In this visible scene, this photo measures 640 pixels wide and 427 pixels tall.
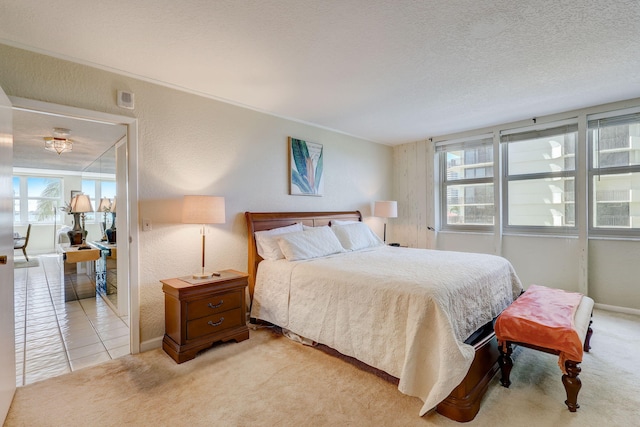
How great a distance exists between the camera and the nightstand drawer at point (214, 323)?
254cm

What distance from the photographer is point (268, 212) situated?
3635 millimetres

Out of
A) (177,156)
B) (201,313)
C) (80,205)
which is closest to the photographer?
(201,313)

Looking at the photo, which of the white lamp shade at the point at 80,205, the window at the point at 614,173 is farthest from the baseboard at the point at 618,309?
the white lamp shade at the point at 80,205

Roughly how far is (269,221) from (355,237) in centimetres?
114

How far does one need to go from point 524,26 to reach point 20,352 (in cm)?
479

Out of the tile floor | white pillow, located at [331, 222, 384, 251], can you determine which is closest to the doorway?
the tile floor

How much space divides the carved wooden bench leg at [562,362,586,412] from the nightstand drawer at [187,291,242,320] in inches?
99.0

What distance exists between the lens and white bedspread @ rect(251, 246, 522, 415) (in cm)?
185

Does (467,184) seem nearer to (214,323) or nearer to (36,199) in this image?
(214,323)

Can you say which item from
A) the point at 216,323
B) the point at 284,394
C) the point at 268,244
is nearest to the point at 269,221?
the point at 268,244

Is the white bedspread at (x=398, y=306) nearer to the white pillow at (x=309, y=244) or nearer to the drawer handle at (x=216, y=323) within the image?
the white pillow at (x=309, y=244)

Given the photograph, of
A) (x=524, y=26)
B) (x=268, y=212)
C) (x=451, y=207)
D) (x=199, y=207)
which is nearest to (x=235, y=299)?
(x=199, y=207)

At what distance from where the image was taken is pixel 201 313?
259 cm

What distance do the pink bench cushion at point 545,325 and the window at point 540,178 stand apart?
201 centimetres
